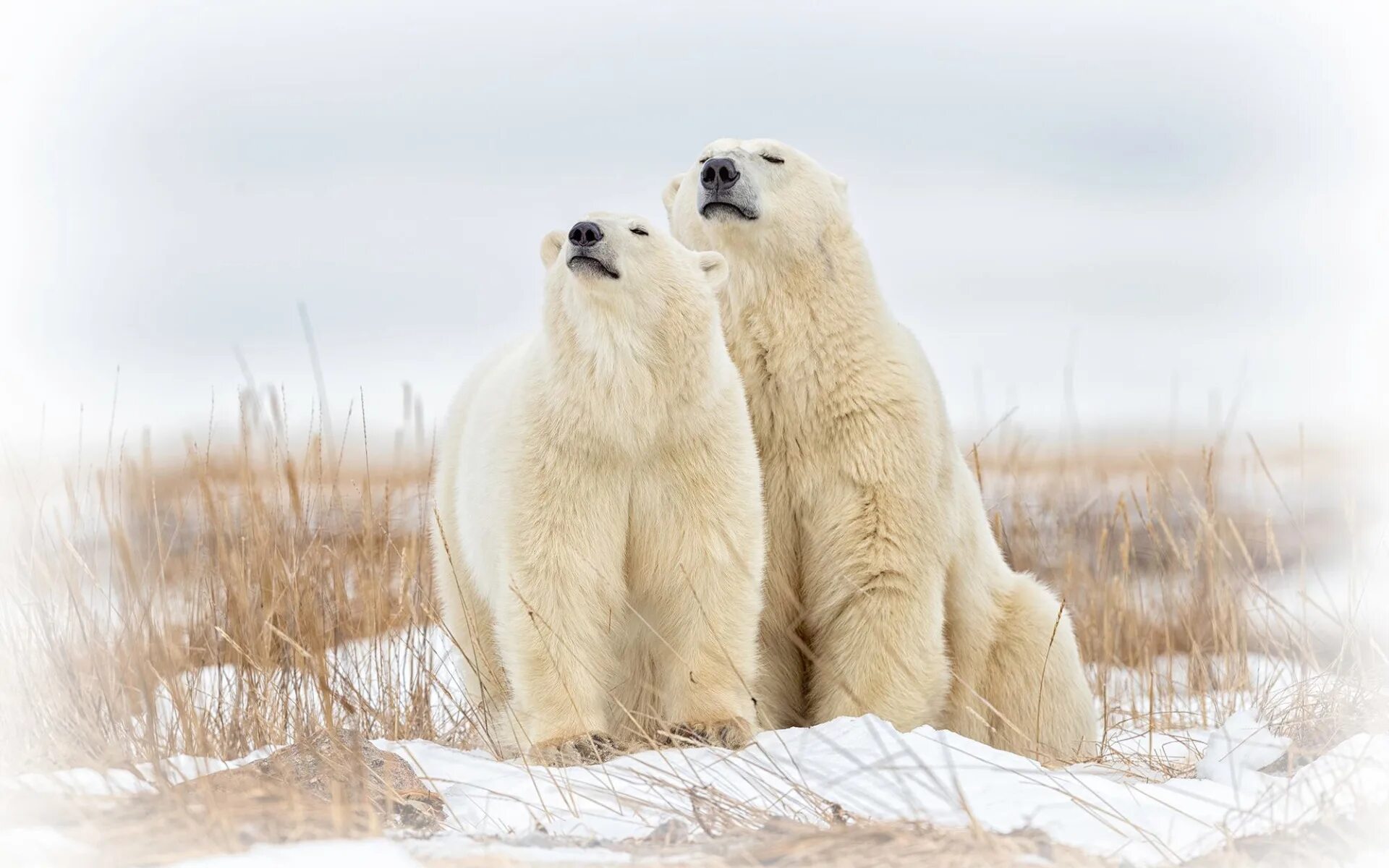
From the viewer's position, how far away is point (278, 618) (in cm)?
493

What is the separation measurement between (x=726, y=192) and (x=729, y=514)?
1213 mm

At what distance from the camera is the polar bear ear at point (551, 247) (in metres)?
4.29

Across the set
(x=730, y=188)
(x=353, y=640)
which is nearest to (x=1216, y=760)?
(x=730, y=188)

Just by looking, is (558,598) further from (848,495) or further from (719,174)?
(719,174)

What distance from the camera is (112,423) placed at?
4.66 metres

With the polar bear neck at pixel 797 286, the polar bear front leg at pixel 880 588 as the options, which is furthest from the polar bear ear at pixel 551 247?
the polar bear front leg at pixel 880 588

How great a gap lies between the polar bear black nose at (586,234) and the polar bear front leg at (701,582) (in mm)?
751

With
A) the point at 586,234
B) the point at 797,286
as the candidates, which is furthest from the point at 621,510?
the point at 797,286

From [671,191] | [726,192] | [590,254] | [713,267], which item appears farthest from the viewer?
[671,191]

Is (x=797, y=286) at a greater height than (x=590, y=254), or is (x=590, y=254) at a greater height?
(x=590, y=254)

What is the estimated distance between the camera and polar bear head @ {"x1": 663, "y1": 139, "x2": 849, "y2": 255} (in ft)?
14.8

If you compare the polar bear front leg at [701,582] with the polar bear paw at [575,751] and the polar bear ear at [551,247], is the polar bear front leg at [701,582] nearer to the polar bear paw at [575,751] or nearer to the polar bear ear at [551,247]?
the polar bear paw at [575,751]

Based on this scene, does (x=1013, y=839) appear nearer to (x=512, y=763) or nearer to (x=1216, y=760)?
(x=1216, y=760)

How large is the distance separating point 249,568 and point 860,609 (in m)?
2.46
